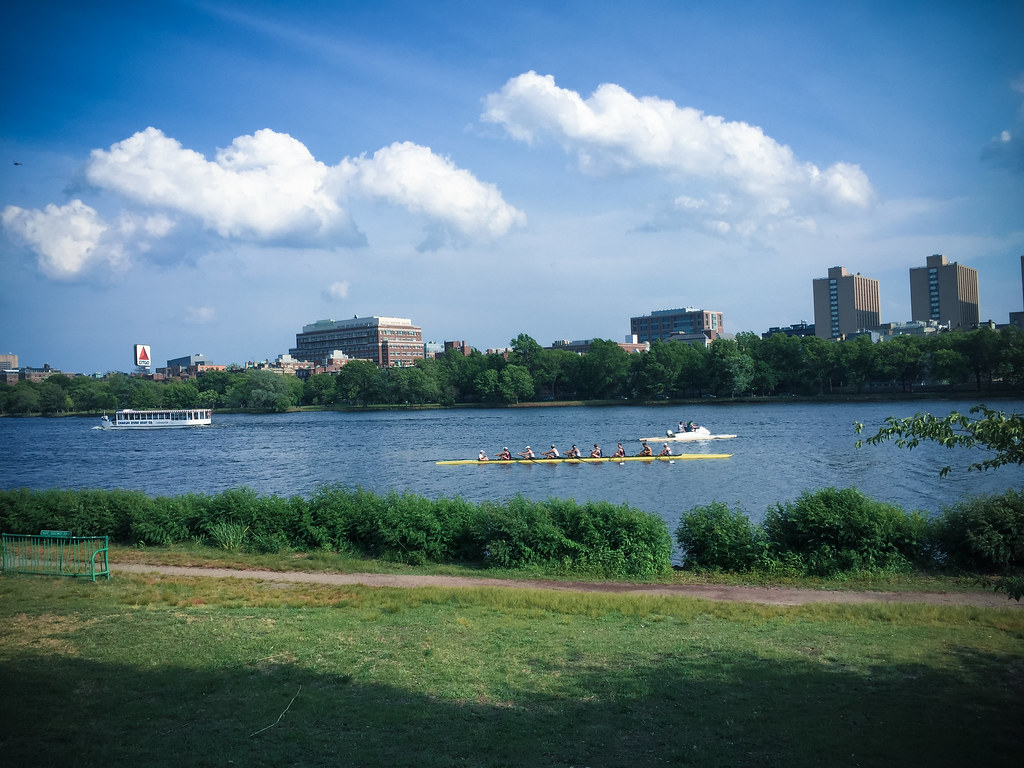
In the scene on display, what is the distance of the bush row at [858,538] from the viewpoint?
62.6 ft

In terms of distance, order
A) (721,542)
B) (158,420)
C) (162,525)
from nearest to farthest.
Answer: (721,542) → (162,525) → (158,420)

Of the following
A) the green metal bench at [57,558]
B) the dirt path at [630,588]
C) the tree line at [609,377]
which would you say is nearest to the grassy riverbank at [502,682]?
the dirt path at [630,588]

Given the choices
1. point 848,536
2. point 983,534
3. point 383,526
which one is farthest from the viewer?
point 383,526

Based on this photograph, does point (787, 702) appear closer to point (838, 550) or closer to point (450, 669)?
point (450, 669)

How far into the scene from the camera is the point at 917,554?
19.9 meters

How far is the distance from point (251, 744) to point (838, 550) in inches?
639

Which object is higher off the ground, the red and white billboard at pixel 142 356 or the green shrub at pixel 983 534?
the red and white billboard at pixel 142 356

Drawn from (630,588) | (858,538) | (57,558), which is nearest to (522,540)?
(630,588)

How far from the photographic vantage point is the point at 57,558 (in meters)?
20.9

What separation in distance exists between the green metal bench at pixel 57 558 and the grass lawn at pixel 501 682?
2523 millimetres

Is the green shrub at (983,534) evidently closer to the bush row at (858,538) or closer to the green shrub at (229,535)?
the bush row at (858,538)

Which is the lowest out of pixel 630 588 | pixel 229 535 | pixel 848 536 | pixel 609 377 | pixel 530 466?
pixel 530 466

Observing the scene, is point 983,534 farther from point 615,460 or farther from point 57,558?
point 615,460

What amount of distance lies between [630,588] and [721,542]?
3779 mm
